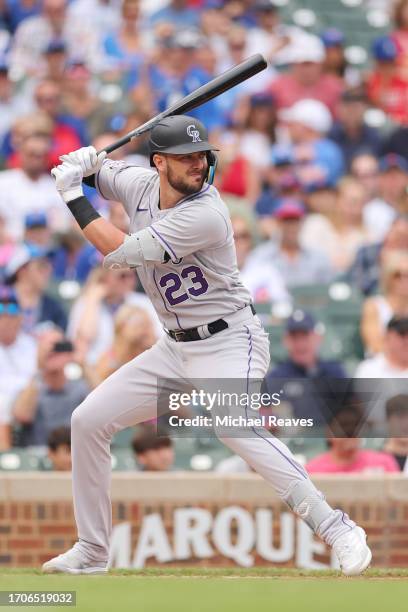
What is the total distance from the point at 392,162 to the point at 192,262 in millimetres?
4944

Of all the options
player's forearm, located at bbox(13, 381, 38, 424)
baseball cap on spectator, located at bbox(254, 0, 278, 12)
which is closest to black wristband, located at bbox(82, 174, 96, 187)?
player's forearm, located at bbox(13, 381, 38, 424)

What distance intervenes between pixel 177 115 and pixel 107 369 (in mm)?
2941

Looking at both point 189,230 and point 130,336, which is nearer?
point 189,230

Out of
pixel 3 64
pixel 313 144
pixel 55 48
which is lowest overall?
pixel 313 144

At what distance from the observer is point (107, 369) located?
25.9ft

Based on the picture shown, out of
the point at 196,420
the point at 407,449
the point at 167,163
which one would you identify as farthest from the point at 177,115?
the point at 407,449

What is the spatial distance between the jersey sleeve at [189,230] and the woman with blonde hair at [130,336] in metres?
2.82

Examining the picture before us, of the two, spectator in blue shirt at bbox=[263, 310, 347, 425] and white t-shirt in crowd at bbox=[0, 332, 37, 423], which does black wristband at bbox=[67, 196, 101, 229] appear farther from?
white t-shirt in crowd at bbox=[0, 332, 37, 423]

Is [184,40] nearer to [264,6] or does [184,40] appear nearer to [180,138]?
[264,6]

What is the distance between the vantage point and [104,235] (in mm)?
4930

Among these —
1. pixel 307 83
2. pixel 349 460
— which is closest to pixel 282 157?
pixel 307 83

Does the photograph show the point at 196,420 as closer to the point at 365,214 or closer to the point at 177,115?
the point at 177,115

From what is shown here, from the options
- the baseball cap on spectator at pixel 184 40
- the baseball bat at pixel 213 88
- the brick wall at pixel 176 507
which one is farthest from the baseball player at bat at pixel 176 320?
the baseball cap on spectator at pixel 184 40

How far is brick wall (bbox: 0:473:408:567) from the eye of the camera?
268 inches
